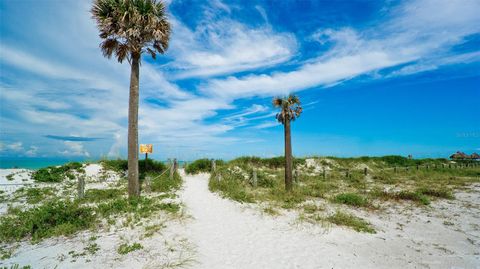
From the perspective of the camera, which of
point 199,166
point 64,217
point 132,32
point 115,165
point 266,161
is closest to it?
point 64,217

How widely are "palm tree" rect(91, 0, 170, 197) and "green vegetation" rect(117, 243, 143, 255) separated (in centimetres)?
568

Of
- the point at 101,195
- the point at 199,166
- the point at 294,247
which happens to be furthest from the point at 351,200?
the point at 199,166

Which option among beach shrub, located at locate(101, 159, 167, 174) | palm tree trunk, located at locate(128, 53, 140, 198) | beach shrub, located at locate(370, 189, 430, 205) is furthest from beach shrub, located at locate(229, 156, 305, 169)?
palm tree trunk, located at locate(128, 53, 140, 198)

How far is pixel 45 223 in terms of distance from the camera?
897 cm

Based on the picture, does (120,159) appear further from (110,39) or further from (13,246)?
(13,246)

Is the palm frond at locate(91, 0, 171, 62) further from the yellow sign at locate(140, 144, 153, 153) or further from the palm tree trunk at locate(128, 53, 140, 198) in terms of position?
the yellow sign at locate(140, 144, 153, 153)

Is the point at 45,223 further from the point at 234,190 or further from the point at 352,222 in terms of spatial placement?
the point at 352,222

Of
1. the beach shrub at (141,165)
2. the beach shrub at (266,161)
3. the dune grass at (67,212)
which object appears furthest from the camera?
the beach shrub at (266,161)

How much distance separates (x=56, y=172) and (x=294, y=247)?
2020cm

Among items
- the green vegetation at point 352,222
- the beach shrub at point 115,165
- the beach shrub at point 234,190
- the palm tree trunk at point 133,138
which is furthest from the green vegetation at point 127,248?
the beach shrub at point 115,165

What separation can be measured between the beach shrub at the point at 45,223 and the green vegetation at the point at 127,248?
2.62 meters

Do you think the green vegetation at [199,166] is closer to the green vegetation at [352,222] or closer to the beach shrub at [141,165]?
the beach shrub at [141,165]

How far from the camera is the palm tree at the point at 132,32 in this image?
40.0ft

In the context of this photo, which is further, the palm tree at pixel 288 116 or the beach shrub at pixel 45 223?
the palm tree at pixel 288 116
